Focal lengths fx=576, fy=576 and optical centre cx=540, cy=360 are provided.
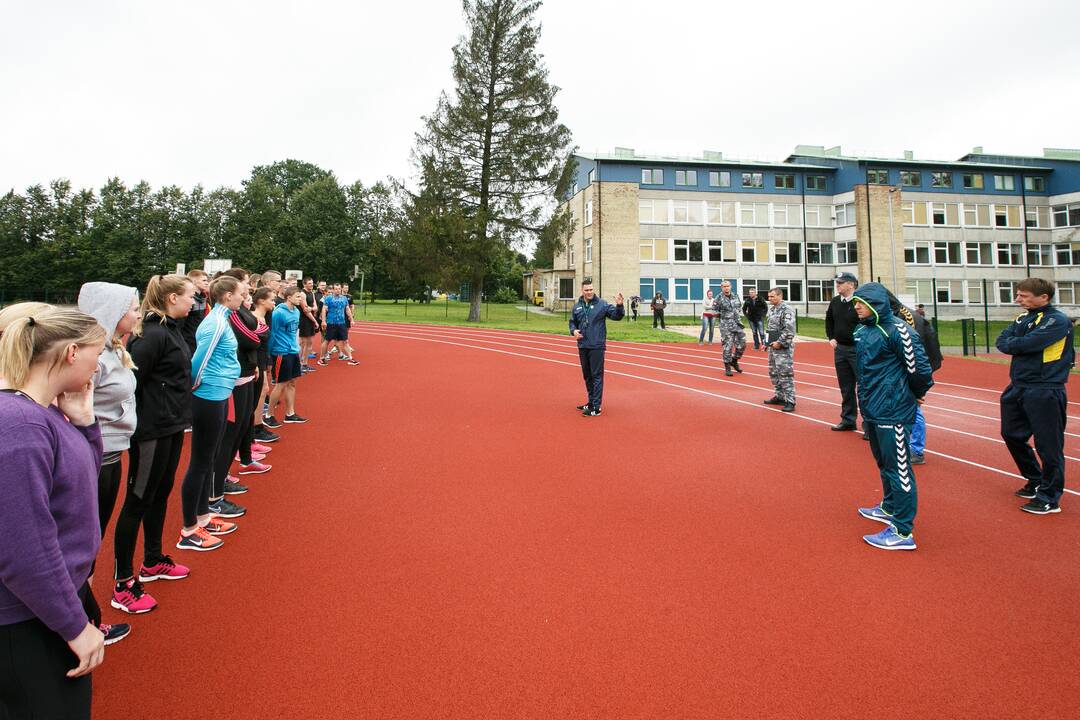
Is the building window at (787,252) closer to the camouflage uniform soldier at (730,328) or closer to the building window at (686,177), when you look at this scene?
the building window at (686,177)

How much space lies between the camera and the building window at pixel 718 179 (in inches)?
1635

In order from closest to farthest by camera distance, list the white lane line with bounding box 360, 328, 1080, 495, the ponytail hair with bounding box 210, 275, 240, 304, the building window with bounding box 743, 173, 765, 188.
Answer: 1. the ponytail hair with bounding box 210, 275, 240, 304
2. the white lane line with bounding box 360, 328, 1080, 495
3. the building window with bounding box 743, 173, 765, 188

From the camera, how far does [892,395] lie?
4.50 meters

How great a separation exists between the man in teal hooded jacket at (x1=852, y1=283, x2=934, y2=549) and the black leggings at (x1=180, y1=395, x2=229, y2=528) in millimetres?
4936

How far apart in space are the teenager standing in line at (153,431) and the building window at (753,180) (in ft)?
143

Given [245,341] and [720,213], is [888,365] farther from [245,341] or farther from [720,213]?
[720,213]

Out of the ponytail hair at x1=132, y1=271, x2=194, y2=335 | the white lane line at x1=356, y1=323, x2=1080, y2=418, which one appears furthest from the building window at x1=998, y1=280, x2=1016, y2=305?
the ponytail hair at x1=132, y1=271, x2=194, y2=335

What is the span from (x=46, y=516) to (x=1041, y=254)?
59947 millimetres

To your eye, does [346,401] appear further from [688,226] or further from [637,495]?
[688,226]

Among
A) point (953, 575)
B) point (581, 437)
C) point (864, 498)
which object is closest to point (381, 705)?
point (953, 575)

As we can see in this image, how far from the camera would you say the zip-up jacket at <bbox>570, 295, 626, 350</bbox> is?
377 inches

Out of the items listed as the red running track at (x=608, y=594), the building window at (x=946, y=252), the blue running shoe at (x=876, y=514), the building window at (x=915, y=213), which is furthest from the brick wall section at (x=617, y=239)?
the blue running shoe at (x=876, y=514)

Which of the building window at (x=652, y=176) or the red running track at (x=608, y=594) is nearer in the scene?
the red running track at (x=608, y=594)

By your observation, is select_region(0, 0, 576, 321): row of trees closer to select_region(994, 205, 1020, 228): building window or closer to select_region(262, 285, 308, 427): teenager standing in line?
select_region(262, 285, 308, 427): teenager standing in line
